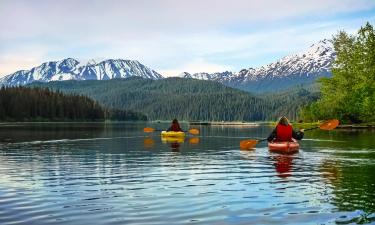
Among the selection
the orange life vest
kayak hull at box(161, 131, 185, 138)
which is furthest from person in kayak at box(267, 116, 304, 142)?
kayak hull at box(161, 131, 185, 138)

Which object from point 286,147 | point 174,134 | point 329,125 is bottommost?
point 286,147

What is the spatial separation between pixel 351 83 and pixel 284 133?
302 ft

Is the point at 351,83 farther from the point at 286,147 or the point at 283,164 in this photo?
the point at 283,164

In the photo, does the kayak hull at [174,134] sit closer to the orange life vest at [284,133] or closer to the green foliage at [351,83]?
the orange life vest at [284,133]

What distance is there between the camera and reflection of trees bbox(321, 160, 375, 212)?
22.8 meters

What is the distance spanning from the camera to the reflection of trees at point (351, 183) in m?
22.8

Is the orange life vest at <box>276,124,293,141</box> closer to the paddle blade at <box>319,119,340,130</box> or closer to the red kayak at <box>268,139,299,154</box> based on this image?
the red kayak at <box>268,139,299,154</box>

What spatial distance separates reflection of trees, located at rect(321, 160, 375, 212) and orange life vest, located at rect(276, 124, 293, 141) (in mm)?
11073

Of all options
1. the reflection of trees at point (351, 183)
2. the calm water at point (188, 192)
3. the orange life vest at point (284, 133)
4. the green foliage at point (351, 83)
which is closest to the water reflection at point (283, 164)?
the calm water at point (188, 192)

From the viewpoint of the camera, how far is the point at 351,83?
140m

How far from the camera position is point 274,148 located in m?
55.8

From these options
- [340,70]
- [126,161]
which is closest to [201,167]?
[126,161]

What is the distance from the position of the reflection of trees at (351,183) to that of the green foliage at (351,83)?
86060mm

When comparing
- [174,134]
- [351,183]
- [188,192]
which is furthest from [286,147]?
[174,134]
